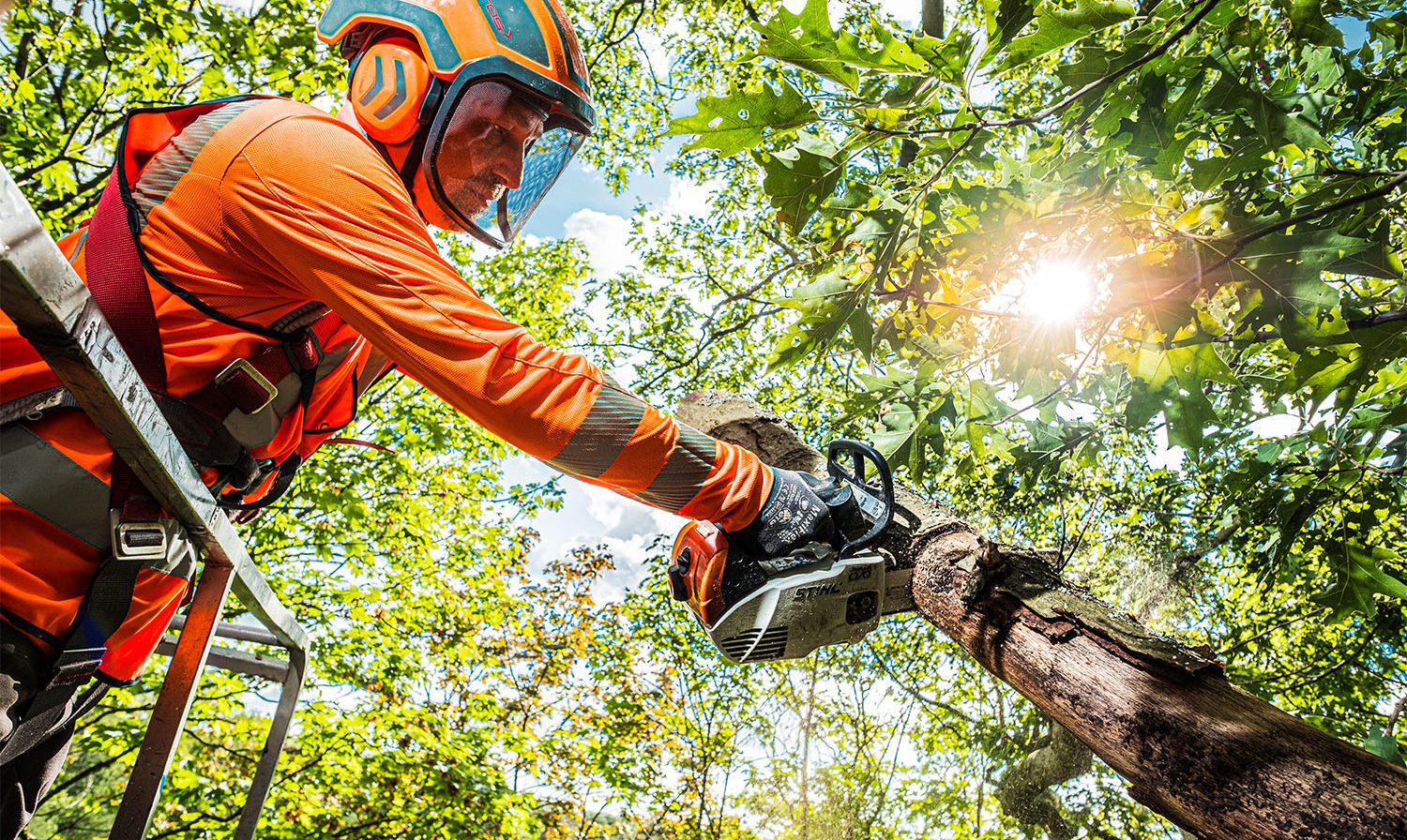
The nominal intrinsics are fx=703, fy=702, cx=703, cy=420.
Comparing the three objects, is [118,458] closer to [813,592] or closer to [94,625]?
[94,625]

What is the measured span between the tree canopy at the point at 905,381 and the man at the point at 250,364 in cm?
91

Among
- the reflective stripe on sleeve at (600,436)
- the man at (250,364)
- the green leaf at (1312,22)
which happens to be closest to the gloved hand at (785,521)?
the man at (250,364)

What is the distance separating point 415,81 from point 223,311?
723mm

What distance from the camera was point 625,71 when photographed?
1021 centimetres

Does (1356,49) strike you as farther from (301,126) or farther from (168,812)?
(168,812)

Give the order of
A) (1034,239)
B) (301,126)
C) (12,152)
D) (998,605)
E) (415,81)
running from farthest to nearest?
(12,152) < (1034,239) < (998,605) < (415,81) < (301,126)

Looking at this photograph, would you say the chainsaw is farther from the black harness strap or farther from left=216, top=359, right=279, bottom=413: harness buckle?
the black harness strap

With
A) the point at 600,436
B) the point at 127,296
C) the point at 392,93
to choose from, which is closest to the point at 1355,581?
the point at 600,436

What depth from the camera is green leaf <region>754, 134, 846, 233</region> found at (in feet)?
7.26

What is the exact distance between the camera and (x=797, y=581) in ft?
5.35

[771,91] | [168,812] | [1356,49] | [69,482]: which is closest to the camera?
[69,482]

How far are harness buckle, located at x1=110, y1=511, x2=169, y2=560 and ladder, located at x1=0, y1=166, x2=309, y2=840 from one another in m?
0.05

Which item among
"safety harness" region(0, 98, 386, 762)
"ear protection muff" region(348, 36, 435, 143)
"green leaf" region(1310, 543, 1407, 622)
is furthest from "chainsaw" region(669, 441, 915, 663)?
"green leaf" region(1310, 543, 1407, 622)

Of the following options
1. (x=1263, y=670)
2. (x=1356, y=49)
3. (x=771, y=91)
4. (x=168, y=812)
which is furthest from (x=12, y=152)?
(x=1263, y=670)
